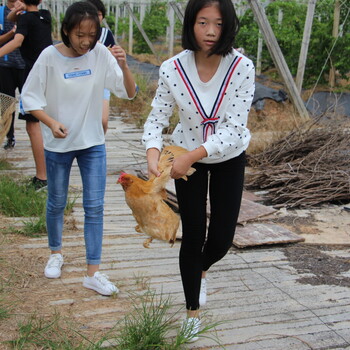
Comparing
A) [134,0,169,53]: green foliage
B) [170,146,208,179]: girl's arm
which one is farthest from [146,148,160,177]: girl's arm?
[134,0,169,53]: green foliage

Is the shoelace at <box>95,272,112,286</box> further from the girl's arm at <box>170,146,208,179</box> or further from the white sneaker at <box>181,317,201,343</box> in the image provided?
the girl's arm at <box>170,146,208,179</box>

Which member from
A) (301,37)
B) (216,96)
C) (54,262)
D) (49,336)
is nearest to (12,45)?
(54,262)

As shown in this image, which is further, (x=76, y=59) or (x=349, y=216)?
(x=349, y=216)

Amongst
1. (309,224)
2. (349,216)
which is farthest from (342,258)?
(349,216)

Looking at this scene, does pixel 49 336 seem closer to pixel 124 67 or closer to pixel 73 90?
pixel 73 90

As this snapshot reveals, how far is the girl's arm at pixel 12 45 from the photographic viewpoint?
5.07m

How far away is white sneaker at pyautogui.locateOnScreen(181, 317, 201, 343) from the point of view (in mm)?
2670

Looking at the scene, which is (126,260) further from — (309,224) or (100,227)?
(309,224)

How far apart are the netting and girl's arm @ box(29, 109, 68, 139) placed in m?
2.77

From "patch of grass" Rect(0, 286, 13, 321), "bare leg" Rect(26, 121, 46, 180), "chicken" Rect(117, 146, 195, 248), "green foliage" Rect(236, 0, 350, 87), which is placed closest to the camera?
"chicken" Rect(117, 146, 195, 248)

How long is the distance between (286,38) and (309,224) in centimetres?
913

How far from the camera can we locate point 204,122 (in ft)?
8.75

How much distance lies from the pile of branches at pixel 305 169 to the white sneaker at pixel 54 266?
2.65 metres

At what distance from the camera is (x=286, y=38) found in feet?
Result: 43.2
